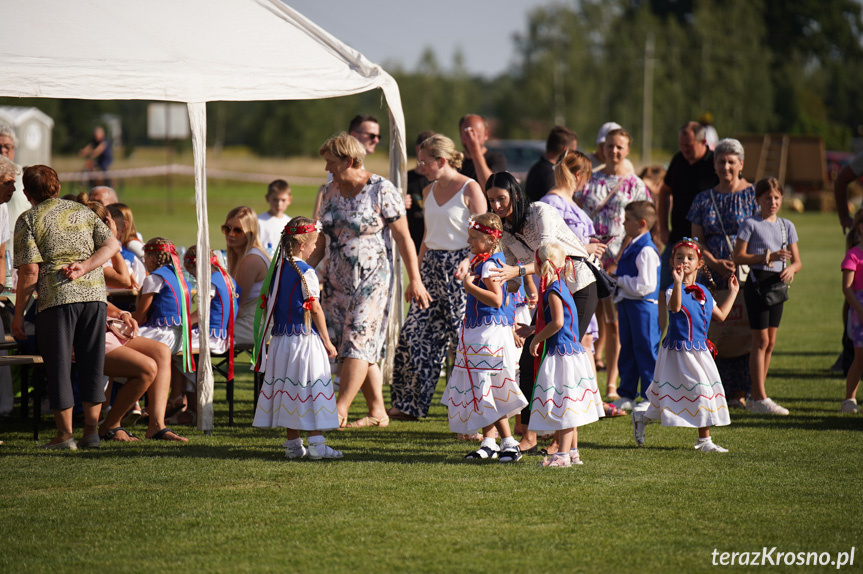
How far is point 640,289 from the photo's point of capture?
7.82 m

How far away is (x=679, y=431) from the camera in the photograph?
7.06 meters

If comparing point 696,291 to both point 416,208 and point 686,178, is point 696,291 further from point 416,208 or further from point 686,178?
point 416,208

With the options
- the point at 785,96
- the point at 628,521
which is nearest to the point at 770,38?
the point at 785,96

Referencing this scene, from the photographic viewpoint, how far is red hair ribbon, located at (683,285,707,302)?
642cm

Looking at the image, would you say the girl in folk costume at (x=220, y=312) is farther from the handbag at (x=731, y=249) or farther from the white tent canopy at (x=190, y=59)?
the handbag at (x=731, y=249)

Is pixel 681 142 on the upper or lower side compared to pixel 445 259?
upper

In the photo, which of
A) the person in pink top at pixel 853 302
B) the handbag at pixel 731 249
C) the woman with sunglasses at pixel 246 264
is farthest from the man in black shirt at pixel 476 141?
the person in pink top at pixel 853 302

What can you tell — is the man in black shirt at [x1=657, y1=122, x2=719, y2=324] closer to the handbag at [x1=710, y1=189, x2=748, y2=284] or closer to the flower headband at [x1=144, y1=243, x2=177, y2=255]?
the handbag at [x1=710, y1=189, x2=748, y2=284]

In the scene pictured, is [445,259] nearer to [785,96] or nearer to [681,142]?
[681,142]

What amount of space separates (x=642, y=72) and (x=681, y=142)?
56190 millimetres

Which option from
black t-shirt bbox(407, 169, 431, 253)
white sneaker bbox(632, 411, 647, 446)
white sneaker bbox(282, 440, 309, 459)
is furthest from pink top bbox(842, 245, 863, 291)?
white sneaker bbox(282, 440, 309, 459)

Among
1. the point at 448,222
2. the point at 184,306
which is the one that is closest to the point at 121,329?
the point at 184,306

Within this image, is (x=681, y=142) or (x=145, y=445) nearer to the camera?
(x=145, y=445)

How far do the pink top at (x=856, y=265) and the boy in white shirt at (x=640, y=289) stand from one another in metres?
1.47
